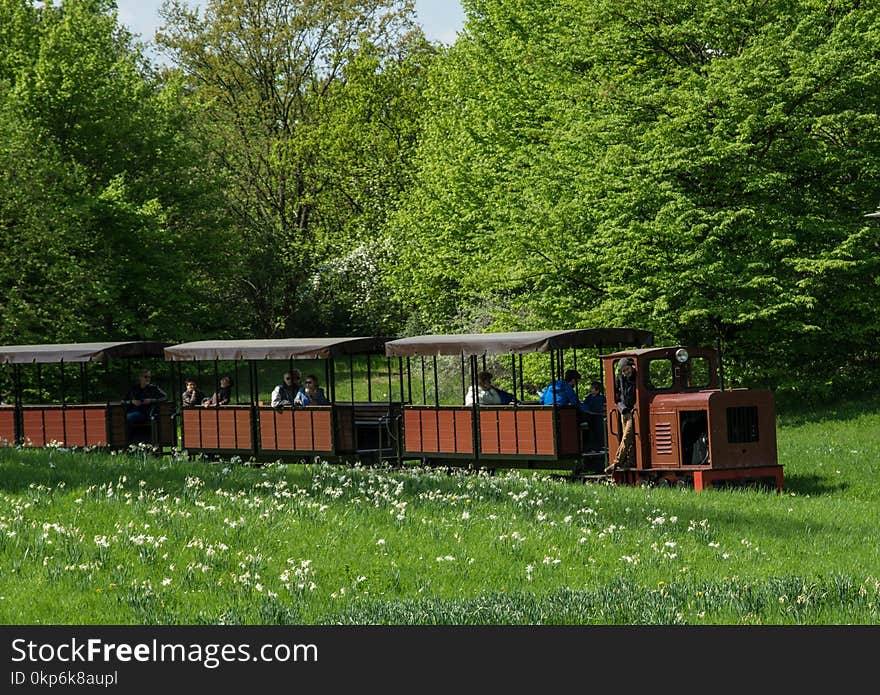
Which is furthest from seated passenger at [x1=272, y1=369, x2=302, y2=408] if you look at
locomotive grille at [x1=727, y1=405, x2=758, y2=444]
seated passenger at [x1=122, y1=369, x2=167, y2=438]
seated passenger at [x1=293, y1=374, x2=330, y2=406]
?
locomotive grille at [x1=727, y1=405, x2=758, y2=444]

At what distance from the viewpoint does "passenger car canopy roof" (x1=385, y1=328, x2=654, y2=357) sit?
22.0 meters

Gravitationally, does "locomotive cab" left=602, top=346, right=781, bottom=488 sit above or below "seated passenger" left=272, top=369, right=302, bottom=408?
below

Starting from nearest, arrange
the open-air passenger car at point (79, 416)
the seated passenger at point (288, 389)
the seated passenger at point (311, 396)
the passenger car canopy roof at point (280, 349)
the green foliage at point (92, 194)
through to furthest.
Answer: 1. the passenger car canopy roof at point (280, 349)
2. the seated passenger at point (311, 396)
3. the seated passenger at point (288, 389)
4. the open-air passenger car at point (79, 416)
5. the green foliage at point (92, 194)

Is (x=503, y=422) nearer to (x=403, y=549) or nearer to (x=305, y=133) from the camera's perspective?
(x=403, y=549)

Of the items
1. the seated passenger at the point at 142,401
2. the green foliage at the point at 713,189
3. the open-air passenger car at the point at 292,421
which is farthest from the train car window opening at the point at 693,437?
the seated passenger at the point at 142,401

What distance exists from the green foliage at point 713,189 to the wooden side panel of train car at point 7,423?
45.8 feet

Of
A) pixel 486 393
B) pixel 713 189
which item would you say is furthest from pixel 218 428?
pixel 713 189

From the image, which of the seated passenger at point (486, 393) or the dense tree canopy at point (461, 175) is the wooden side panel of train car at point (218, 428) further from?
the dense tree canopy at point (461, 175)

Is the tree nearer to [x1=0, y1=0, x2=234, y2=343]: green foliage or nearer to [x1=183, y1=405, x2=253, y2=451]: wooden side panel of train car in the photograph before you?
[x1=0, y1=0, x2=234, y2=343]: green foliage

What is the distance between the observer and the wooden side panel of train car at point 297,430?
25688 mm

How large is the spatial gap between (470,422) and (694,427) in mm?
4368

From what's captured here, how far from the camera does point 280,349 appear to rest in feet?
85.5

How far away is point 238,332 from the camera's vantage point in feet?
179

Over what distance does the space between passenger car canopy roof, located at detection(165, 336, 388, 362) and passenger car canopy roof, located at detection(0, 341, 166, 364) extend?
1.07 metres
